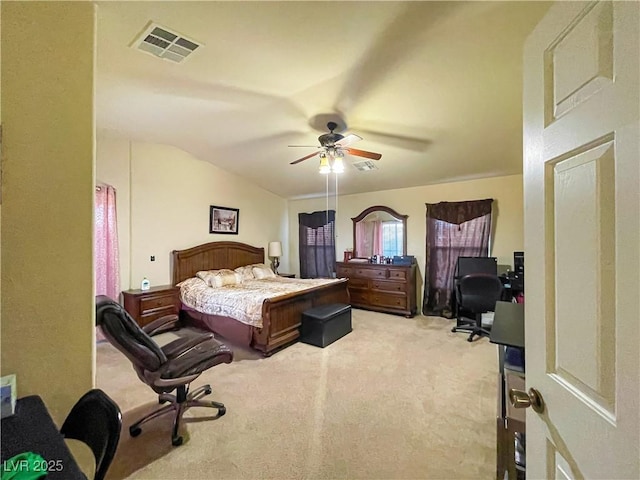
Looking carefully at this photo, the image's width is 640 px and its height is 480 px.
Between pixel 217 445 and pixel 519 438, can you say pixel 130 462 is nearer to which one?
pixel 217 445

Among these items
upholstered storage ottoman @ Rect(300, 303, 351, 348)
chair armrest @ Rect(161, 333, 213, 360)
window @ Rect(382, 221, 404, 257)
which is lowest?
upholstered storage ottoman @ Rect(300, 303, 351, 348)

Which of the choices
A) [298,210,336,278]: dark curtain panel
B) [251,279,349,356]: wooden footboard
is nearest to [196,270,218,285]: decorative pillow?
[251,279,349,356]: wooden footboard

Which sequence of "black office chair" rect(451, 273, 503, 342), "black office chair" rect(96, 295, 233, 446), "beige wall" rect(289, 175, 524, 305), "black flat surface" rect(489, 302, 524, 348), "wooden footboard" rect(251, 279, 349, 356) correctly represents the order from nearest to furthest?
"black flat surface" rect(489, 302, 524, 348) < "black office chair" rect(96, 295, 233, 446) < "wooden footboard" rect(251, 279, 349, 356) < "black office chair" rect(451, 273, 503, 342) < "beige wall" rect(289, 175, 524, 305)

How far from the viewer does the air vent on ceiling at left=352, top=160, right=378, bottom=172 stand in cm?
425

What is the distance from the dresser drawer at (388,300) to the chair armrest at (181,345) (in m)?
3.23

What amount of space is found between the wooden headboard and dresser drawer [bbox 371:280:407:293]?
2.35 metres

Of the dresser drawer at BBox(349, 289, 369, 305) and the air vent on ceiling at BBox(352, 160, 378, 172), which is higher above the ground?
the air vent on ceiling at BBox(352, 160, 378, 172)

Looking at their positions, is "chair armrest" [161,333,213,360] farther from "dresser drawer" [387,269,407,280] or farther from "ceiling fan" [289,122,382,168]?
"dresser drawer" [387,269,407,280]

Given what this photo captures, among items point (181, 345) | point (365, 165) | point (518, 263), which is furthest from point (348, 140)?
point (518, 263)

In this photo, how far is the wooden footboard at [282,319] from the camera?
315 centimetres

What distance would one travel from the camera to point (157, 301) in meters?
3.88

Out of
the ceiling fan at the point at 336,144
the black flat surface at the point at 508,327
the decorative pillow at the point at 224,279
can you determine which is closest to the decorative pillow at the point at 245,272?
the decorative pillow at the point at 224,279

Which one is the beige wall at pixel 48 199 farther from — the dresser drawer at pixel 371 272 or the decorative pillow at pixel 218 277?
the dresser drawer at pixel 371 272

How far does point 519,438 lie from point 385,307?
11.2 feet
